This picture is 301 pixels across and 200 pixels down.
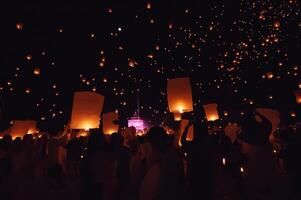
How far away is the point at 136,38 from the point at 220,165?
10.7m

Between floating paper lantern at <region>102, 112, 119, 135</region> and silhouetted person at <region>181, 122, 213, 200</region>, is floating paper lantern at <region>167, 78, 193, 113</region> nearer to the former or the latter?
silhouetted person at <region>181, 122, 213, 200</region>

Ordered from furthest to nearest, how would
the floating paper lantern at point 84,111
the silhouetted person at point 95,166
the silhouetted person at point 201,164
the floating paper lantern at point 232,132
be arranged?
the floating paper lantern at point 232,132
the floating paper lantern at point 84,111
the silhouetted person at point 95,166
the silhouetted person at point 201,164

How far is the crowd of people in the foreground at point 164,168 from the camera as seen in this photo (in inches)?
137

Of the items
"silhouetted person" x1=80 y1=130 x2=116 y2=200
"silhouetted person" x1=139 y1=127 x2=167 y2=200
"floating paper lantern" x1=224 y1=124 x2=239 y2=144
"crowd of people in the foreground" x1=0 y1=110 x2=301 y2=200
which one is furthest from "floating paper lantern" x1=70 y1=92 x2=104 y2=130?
"floating paper lantern" x1=224 y1=124 x2=239 y2=144

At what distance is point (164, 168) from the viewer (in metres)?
3.30

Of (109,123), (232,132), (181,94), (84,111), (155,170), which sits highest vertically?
(181,94)

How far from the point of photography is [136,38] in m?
15.3

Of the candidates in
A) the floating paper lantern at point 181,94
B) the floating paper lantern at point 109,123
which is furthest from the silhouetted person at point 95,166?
the floating paper lantern at point 109,123

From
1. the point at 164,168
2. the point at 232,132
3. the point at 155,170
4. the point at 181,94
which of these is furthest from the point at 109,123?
the point at 164,168

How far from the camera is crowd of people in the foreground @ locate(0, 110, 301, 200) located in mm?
3469

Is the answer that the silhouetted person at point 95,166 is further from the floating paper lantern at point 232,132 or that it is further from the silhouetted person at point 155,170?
the floating paper lantern at point 232,132

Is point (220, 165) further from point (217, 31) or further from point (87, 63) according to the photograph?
point (87, 63)

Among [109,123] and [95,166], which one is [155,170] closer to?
[95,166]

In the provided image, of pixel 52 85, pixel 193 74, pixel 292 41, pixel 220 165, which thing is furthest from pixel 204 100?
pixel 220 165
